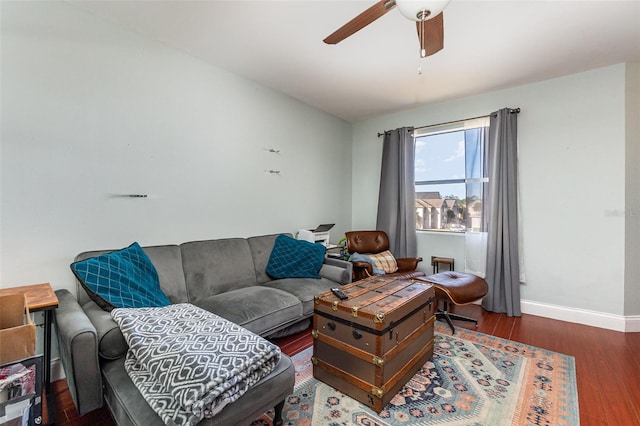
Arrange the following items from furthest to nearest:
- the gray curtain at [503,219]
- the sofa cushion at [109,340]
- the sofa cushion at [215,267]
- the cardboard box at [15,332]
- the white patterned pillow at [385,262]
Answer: the white patterned pillow at [385,262] → the gray curtain at [503,219] → the sofa cushion at [215,267] → the sofa cushion at [109,340] → the cardboard box at [15,332]

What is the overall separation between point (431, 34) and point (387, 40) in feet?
2.40

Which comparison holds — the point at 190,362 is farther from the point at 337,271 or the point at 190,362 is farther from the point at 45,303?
the point at 337,271

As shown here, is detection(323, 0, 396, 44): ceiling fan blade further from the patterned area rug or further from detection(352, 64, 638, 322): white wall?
detection(352, 64, 638, 322): white wall

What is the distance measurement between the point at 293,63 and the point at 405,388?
290 centimetres

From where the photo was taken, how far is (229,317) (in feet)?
6.54

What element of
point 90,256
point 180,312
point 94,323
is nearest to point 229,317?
point 180,312

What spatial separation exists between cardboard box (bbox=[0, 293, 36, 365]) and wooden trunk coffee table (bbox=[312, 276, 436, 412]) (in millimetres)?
1419

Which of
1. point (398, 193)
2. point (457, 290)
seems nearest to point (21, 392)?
point (457, 290)

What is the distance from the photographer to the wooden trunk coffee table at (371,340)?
63.3 inches

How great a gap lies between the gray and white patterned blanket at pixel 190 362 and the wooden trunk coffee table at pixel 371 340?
1.71ft

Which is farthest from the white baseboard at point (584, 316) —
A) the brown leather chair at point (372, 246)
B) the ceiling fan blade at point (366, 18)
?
the ceiling fan blade at point (366, 18)

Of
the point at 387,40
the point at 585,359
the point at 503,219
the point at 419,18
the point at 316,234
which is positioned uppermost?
the point at 387,40

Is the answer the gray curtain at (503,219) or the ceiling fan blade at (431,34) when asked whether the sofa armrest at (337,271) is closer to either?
the gray curtain at (503,219)

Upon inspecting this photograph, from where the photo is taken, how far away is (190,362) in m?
1.16
